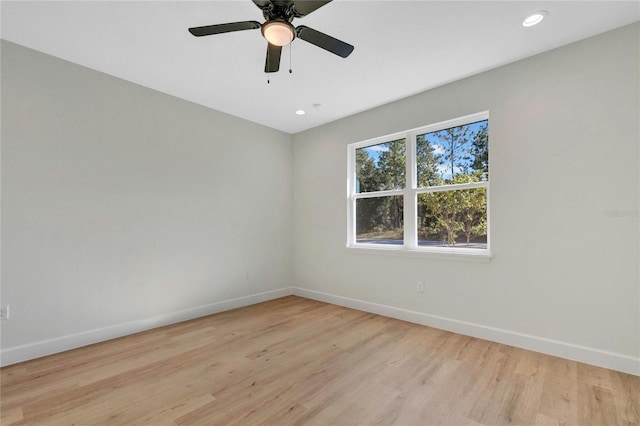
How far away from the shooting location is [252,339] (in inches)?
116

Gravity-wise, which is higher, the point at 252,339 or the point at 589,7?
the point at 589,7

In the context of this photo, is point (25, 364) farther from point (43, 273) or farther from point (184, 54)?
point (184, 54)

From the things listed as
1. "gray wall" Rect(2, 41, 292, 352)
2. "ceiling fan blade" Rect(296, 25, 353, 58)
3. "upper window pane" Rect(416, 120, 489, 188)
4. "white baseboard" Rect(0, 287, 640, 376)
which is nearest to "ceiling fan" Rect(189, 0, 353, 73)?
"ceiling fan blade" Rect(296, 25, 353, 58)

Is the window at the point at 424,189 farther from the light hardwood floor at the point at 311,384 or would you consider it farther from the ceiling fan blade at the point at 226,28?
the ceiling fan blade at the point at 226,28

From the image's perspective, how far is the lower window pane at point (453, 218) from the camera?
306 centimetres

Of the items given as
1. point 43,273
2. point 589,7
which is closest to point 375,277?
point 589,7

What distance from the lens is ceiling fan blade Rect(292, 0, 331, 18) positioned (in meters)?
1.67

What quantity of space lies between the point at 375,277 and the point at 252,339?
5.68 feet

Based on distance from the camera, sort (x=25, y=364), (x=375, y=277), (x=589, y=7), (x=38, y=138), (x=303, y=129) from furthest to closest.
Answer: (x=303, y=129)
(x=375, y=277)
(x=38, y=138)
(x=25, y=364)
(x=589, y=7)

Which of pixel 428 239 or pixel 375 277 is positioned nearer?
pixel 428 239

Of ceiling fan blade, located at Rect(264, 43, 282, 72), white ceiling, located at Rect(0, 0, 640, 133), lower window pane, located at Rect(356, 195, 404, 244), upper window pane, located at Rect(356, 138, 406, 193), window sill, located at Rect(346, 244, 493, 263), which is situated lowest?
window sill, located at Rect(346, 244, 493, 263)

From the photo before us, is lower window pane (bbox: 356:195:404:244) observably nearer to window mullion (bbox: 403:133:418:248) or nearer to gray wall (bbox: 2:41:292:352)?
window mullion (bbox: 403:133:418:248)

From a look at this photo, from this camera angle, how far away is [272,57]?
2129 mm

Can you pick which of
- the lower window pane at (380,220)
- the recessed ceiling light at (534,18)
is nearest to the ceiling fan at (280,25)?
the recessed ceiling light at (534,18)
